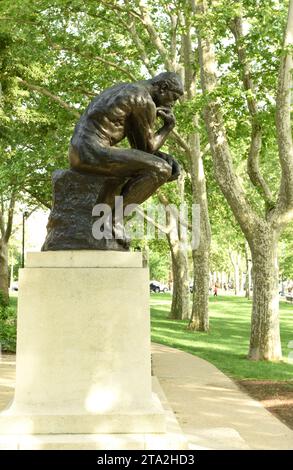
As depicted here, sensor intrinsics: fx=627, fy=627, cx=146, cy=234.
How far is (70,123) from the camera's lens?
77.8 ft

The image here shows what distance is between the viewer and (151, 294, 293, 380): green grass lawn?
42.0ft

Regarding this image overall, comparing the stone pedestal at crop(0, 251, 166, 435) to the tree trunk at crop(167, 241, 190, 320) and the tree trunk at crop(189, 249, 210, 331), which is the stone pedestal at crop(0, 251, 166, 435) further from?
the tree trunk at crop(167, 241, 190, 320)

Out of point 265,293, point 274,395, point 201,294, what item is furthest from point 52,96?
point 274,395

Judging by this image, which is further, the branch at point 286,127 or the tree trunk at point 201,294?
the tree trunk at point 201,294

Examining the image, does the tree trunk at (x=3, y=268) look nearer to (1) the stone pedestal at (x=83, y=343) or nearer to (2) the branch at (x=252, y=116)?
(2) the branch at (x=252, y=116)

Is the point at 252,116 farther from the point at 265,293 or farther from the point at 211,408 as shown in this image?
the point at 211,408

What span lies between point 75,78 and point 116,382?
681 inches

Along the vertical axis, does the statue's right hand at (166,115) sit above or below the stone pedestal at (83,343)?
above

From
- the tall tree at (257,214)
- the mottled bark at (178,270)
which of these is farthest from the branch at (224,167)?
the mottled bark at (178,270)

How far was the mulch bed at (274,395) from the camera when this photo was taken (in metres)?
9.06

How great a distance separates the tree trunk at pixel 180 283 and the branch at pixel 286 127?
13.4 meters

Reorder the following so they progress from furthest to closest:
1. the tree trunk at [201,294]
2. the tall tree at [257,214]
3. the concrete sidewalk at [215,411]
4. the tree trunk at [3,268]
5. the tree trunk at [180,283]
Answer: the tree trunk at [3,268]
the tree trunk at [180,283]
the tree trunk at [201,294]
the tall tree at [257,214]
the concrete sidewalk at [215,411]

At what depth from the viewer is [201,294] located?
71.4 ft
